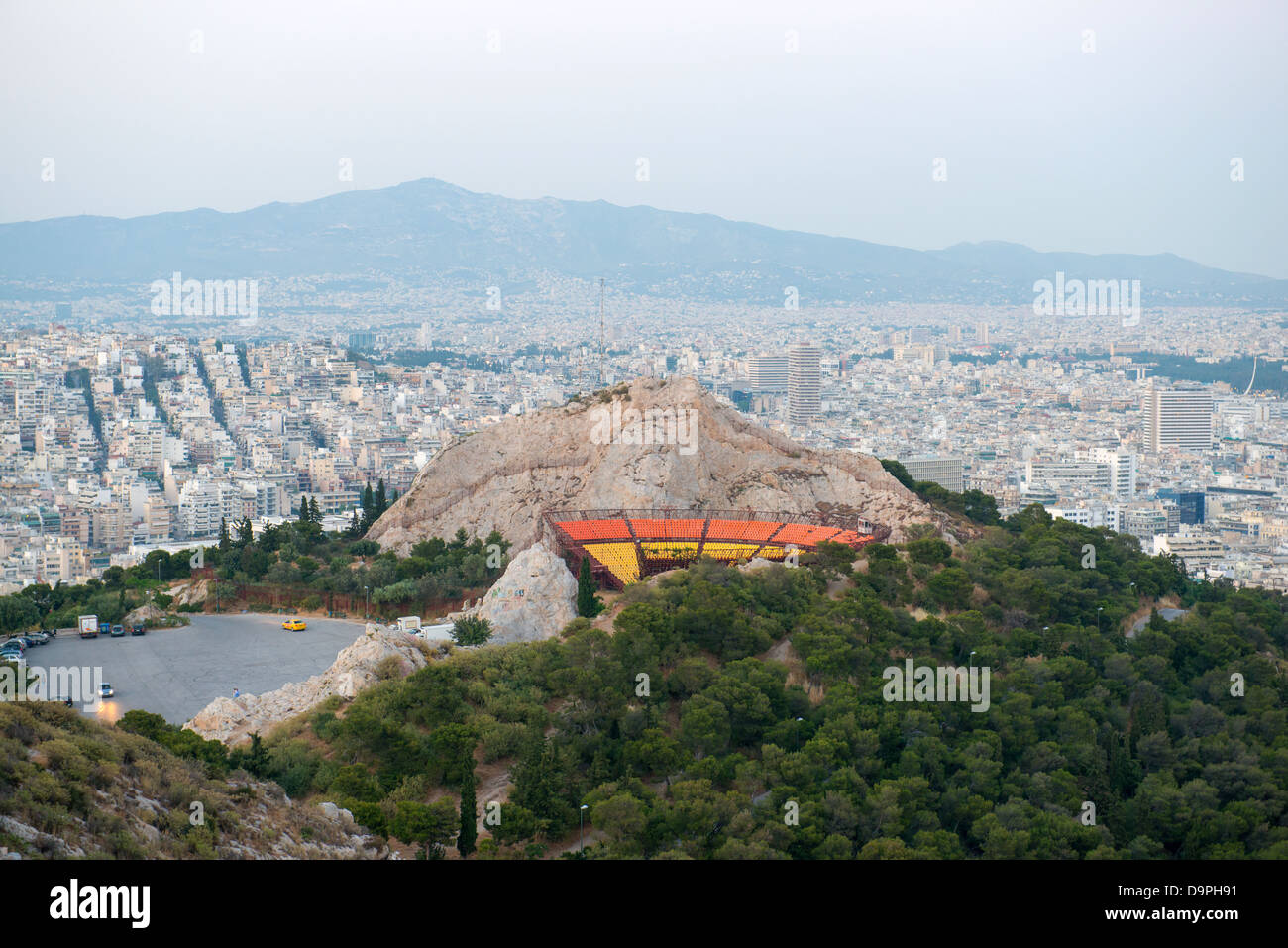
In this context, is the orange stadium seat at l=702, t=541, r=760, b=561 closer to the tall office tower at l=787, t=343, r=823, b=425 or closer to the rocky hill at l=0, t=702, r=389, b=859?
the rocky hill at l=0, t=702, r=389, b=859

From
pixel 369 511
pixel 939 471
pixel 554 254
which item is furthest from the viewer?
pixel 554 254

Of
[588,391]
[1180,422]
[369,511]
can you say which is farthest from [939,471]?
[369,511]

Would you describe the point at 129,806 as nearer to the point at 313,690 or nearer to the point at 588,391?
the point at 313,690

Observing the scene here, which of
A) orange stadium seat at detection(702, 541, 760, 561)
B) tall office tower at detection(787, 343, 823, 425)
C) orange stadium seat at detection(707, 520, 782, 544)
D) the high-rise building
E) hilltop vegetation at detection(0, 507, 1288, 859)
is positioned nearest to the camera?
hilltop vegetation at detection(0, 507, 1288, 859)

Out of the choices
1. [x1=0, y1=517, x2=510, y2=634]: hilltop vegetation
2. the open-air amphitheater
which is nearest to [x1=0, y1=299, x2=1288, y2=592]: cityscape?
[x1=0, y1=517, x2=510, y2=634]: hilltop vegetation

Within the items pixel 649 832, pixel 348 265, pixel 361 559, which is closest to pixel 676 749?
pixel 649 832
